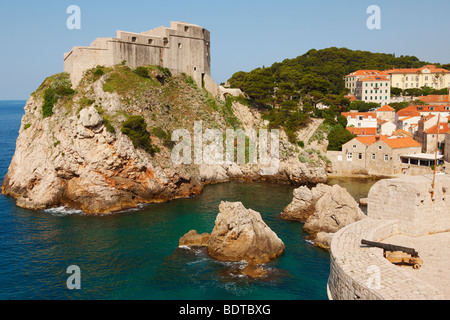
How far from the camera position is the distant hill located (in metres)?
56.9

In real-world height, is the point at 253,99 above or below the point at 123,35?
below

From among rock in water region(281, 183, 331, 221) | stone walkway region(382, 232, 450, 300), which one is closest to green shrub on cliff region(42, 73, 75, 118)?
rock in water region(281, 183, 331, 221)

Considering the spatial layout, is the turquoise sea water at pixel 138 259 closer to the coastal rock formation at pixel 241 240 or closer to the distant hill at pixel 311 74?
the coastal rock formation at pixel 241 240

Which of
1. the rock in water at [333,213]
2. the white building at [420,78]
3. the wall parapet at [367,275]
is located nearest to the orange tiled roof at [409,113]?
the white building at [420,78]

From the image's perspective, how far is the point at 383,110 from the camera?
62.5 meters

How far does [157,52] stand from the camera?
48906 mm

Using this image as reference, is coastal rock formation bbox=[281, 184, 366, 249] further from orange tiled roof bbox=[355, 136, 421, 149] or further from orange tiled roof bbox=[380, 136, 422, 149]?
orange tiled roof bbox=[355, 136, 421, 149]

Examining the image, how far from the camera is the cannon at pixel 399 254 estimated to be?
14812 millimetres

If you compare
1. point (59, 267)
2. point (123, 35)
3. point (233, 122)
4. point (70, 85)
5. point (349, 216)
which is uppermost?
point (123, 35)

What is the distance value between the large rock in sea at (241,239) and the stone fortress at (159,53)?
90.8 ft
